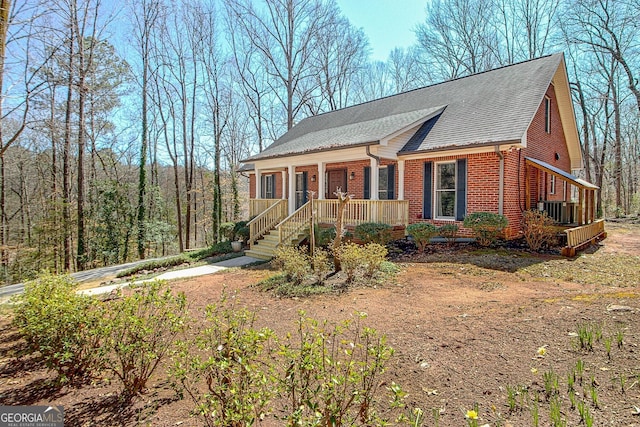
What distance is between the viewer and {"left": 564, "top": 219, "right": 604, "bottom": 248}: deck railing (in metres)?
9.17

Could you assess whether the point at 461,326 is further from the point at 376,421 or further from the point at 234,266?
the point at 234,266

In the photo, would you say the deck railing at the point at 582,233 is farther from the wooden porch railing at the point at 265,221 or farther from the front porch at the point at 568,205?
the wooden porch railing at the point at 265,221

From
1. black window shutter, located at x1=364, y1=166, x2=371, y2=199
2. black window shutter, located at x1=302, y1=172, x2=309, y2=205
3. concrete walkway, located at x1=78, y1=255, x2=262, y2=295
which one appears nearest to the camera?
concrete walkway, located at x1=78, y1=255, x2=262, y2=295

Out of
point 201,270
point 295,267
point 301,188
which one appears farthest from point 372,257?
point 301,188

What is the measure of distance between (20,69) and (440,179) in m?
11.7

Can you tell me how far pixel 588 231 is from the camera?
10.6 meters

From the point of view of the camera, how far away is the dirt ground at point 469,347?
282 centimetres

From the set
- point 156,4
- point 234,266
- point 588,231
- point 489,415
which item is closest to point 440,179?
point 588,231

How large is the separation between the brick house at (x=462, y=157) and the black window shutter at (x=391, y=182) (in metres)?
0.04

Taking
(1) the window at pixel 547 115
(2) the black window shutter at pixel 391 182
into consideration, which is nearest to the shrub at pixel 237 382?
(2) the black window shutter at pixel 391 182

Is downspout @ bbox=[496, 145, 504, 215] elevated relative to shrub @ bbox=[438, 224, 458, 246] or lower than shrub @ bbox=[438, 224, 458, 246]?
elevated

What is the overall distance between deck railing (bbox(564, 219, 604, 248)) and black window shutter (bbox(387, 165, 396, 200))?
5.52 m

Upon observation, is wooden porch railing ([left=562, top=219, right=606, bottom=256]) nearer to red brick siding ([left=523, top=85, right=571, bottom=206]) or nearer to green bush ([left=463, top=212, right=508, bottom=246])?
green bush ([left=463, top=212, right=508, bottom=246])

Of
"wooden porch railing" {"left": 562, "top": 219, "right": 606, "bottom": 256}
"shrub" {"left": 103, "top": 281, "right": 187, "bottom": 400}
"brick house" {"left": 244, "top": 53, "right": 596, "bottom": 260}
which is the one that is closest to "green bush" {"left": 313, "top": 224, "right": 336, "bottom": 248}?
"brick house" {"left": 244, "top": 53, "right": 596, "bottom": 260}
